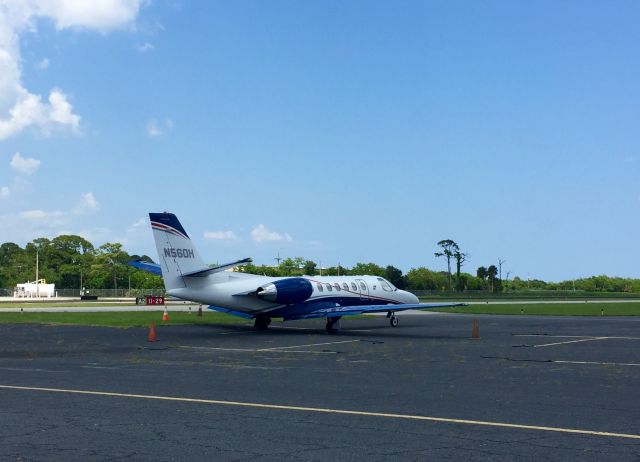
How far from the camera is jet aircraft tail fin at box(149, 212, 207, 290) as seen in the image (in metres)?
31.4

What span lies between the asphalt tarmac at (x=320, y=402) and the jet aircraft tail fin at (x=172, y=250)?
6.80 m

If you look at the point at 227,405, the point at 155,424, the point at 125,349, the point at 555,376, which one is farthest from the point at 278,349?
the point at 155,424

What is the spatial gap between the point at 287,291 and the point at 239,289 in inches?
88.9

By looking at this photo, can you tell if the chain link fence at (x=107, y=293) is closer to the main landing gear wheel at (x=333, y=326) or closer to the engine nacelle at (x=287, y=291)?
the engine nacelle at (x=287, y=291)

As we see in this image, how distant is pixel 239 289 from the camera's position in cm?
3244

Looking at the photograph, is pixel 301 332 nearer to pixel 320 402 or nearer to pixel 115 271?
pixel 320 402

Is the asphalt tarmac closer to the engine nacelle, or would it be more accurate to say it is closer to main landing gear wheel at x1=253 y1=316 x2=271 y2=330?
the engine nacelle

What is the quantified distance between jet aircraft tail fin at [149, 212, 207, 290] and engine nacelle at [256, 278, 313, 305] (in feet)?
10.5

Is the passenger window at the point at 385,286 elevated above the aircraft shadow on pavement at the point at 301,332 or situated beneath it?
elevated above

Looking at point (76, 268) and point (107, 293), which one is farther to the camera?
point (76, 268)

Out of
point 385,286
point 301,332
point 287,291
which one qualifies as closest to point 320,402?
point 287,291

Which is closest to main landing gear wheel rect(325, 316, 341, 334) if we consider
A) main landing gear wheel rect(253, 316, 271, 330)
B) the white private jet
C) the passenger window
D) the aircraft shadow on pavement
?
the white private jet

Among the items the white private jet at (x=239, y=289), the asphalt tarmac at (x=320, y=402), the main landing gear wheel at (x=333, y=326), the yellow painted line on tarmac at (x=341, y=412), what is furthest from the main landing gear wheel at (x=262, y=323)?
the yellow painted line on tarmac at (x=341, y=412)

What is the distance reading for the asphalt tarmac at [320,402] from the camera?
861 cm
